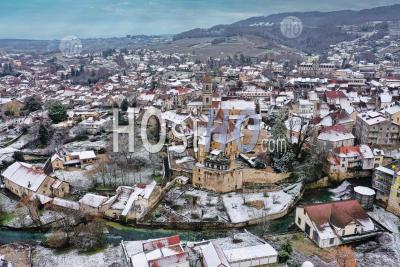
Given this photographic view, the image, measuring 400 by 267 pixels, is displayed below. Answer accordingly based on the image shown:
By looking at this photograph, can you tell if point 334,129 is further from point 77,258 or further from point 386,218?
point 77,258

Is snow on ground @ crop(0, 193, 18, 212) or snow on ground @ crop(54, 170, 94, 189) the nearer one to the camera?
snow on ground @ crop(0, 193, 18, 212)

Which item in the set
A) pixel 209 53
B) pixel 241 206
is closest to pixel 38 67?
pixel 209 53

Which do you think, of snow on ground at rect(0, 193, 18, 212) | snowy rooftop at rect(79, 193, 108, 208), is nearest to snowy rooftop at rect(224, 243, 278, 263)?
snowy rooftop at rect(79, 193, 108, 208)

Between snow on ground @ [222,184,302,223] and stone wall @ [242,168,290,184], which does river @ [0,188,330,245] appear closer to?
snow on ground @ [222,184,302,223]

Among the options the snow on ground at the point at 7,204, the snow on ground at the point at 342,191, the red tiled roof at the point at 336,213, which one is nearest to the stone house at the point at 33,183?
the snow on ground at the point at 7,204

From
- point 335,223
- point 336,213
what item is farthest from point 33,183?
point 336,213

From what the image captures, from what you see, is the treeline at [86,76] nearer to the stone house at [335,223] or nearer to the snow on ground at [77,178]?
the snow on ground at [77,178]
